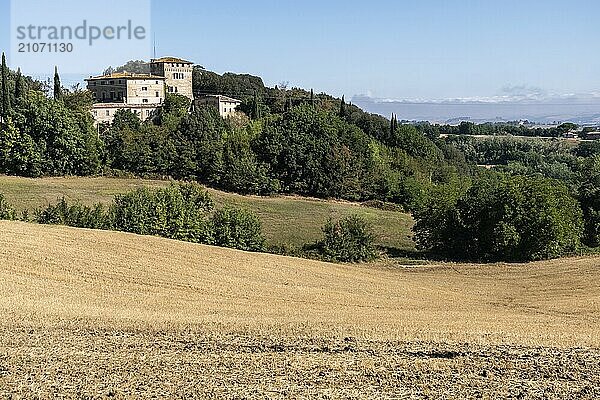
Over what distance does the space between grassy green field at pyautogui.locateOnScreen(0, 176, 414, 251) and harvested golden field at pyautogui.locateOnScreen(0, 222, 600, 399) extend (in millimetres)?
22636

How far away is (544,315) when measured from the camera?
29.1 metres

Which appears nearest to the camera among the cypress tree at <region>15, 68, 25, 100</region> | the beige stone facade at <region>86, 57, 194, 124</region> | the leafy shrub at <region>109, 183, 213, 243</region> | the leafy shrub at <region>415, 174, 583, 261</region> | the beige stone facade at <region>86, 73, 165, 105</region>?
the leafy shrub at <region>109, 183, 213, 243</region>

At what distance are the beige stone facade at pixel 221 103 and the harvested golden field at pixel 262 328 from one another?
6760 centimetres

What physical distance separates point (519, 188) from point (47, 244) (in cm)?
3531

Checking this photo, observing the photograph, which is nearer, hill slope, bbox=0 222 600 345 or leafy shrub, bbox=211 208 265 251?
hill slope, bbox=0 222 600 345

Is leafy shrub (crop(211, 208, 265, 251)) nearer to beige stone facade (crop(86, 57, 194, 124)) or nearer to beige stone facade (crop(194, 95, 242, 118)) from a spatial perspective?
beige stone facade (crop(86, 57, 194, 124))

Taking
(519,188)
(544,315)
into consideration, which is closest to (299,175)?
(519,188)

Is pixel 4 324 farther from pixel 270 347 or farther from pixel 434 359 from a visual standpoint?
pixel 434 359

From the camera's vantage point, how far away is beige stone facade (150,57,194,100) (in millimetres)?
112938

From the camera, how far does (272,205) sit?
80.9 metres

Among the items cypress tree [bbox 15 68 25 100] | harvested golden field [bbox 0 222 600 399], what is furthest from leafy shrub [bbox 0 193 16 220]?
cypress tree [bbox 15 68 25 100]

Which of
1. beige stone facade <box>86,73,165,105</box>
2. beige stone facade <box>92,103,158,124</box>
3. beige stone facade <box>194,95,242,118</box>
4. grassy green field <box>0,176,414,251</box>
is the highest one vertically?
beige stone facade <box>86,73,165,105</box>

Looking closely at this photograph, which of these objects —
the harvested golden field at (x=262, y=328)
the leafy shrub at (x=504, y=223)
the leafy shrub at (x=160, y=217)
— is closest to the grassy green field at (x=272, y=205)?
the leafy shrub at (x=504, y=223)

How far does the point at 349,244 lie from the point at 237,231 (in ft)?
27.8
